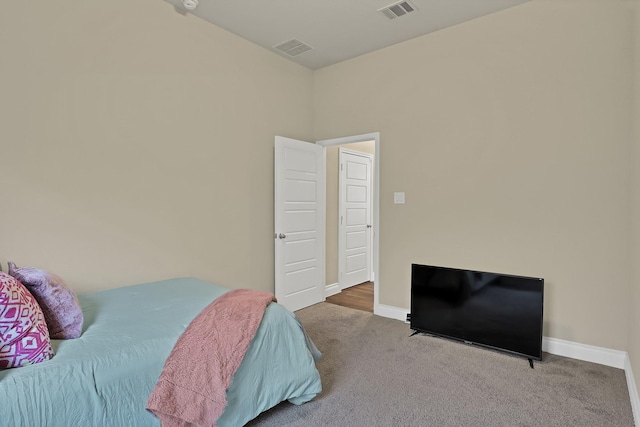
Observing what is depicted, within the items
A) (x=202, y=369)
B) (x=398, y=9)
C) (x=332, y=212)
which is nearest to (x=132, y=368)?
(x=202, y=369)

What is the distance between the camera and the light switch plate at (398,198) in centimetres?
378

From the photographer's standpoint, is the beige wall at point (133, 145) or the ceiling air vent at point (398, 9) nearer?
the beige wall at point (133, 145)

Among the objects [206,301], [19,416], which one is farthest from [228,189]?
[19,416]

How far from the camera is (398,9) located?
10.2ft

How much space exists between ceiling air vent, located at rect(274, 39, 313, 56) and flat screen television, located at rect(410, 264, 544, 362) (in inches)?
104

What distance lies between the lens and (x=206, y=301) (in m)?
2.34

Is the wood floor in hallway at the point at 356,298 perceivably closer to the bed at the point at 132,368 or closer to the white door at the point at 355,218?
the white door at the point at 355,218

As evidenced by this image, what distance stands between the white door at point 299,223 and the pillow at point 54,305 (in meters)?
2.31

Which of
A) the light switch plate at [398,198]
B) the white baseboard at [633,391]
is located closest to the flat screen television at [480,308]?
the white baseboard at [633,391]

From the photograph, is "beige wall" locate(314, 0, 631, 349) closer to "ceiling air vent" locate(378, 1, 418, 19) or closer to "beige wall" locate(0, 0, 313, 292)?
"ceiling air vent" locate(378, 1, 418, 19)

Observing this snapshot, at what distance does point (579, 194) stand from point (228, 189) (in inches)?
124

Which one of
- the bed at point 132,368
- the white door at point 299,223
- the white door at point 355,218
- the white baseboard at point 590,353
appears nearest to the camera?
the bed at point 132,368

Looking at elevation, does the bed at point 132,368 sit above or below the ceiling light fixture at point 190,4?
below

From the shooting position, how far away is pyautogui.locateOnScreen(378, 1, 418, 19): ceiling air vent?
3.03m
